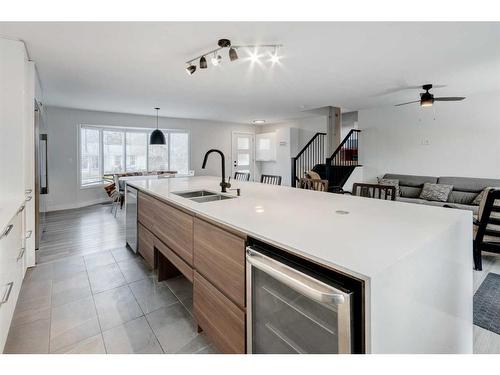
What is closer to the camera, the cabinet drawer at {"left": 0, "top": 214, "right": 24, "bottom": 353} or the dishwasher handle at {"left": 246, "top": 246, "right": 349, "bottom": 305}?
the dishwasher handle at {"left": 246, "top": 246, "right": 349, "bottom": 305}

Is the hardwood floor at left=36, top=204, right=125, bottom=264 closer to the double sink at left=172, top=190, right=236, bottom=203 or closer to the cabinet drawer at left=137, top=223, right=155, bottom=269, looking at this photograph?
the cabinet drawer at left=137, top=223, right=155, bottom=269

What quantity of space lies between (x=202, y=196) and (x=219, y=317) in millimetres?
1368

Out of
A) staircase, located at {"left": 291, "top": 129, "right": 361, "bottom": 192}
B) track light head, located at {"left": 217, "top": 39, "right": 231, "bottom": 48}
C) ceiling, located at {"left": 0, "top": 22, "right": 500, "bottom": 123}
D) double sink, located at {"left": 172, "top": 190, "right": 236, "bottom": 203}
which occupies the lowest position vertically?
double sink, located at {"left": 172, "top": 190, "right": 236, "bottom": 203}

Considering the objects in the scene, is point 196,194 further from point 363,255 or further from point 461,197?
point 461,197

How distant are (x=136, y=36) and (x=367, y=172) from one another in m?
5.91

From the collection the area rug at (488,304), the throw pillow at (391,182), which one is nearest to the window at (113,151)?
the throw pillow at (391,182)

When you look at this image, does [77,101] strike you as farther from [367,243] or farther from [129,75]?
[367,243]

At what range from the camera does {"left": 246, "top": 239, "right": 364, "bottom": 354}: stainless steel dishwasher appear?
0.84 metres

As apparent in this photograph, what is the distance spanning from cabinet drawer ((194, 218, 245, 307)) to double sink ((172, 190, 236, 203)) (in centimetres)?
78

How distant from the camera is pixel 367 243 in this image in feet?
3.40

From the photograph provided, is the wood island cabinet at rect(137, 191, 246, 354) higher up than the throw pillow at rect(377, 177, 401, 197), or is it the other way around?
the throw pillow at rect(377, 177, 401, 197)

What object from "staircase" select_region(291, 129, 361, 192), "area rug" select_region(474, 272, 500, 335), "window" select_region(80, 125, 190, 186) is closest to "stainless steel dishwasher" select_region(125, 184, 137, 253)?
"area rug" select_region(474, 272, 500, 335)

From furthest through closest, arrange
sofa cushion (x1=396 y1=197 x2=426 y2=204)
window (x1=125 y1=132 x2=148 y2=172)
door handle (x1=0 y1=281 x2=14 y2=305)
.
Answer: window (x1=125 y1=132 x2=148 y2=172) < sofa cushion (x1=396 y1=197 x2=426 y2=204) < door handle (x1=0 y1=281 x2=14 y2=305)

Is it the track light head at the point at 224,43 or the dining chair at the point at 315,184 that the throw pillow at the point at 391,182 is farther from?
the track light head at the point at 224,43
